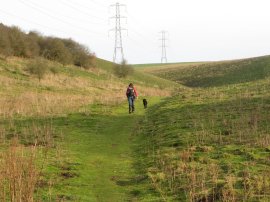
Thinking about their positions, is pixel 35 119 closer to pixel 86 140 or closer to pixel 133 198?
pixel 86 140

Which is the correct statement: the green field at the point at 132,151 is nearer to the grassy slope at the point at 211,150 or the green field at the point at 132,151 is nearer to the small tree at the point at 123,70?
the grassy slope at the point at 211,150

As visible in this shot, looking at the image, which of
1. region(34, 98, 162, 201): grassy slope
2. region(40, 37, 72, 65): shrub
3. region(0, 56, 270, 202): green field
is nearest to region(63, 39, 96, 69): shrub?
region(40, 37, 72, 65): shrub

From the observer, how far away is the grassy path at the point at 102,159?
12.0m

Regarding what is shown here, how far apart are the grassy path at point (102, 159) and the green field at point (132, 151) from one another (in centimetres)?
3

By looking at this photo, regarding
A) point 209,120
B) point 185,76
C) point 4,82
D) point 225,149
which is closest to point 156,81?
point 185,76

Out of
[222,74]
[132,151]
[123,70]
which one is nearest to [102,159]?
[132,151]

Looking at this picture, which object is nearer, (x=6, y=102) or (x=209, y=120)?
(x=209, y=120)

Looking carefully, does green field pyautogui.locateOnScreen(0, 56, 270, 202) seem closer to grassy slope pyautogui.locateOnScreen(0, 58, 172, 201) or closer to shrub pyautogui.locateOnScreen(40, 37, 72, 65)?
grassy slope pyautogui.locateOnScreen(0, 58, 172, 201)

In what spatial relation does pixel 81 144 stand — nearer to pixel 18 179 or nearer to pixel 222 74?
pixel 18 179

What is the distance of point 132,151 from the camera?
700 inches

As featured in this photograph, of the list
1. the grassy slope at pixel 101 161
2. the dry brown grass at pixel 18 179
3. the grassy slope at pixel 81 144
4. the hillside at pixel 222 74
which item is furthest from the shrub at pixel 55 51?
the dry brown grass at pixel 18 179

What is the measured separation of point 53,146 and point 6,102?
13.5 meters

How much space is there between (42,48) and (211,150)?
5918cm

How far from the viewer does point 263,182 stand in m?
11.7
